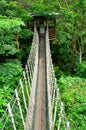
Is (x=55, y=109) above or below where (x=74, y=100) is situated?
above

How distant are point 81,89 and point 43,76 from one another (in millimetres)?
1766

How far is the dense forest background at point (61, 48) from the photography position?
8.50 meters

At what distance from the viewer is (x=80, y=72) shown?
44.9 feet

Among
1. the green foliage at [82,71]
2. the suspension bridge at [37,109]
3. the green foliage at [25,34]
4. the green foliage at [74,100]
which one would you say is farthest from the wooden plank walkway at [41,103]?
the green foliage at [25,34]

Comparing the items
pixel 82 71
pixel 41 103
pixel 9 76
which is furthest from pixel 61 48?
pixel 41 103

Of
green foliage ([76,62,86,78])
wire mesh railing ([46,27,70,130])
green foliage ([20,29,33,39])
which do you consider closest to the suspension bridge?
wire mesh railing ([46,27,70,130])

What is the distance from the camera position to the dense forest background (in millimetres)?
8500

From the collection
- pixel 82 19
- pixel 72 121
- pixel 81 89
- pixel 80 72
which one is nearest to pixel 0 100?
pixel 72 121

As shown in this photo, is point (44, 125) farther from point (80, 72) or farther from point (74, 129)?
point (80, 72)

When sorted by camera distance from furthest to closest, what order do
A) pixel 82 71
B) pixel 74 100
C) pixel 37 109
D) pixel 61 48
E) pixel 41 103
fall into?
pixel 61 48, pixel 82 71, pixel 74 100, pixel 41 103, pixel 37 109

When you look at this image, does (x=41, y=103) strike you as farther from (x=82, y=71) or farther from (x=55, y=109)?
(x=82, y=71)

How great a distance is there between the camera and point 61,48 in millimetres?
15805

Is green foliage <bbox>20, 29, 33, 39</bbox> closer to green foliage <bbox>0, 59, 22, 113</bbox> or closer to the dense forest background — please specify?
the dense forest background

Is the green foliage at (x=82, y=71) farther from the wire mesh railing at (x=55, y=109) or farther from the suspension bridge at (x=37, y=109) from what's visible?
the wire mesh railing at (x=55, y=109)
